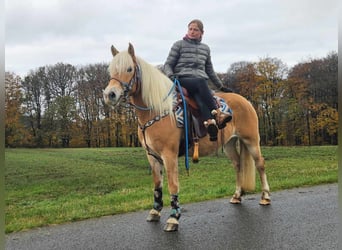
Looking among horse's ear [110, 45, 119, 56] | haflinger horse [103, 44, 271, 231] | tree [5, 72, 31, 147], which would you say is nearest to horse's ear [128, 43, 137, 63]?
haflinger horse [103, 44, 271, 231]

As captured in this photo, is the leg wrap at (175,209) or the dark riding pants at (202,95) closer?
the leg wrap at (175,209)

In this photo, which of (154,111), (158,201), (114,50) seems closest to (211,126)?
(154,111)

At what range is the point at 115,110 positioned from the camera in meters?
34.6

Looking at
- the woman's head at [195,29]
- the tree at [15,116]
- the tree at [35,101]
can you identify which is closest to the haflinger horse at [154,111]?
the woman's head at [195,29]

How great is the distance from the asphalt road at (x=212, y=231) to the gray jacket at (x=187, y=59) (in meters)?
2.31

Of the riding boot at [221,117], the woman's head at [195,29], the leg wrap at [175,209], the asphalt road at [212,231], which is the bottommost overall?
the asphalt road at [212,231]

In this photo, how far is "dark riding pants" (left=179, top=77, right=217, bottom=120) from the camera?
18.0 feet

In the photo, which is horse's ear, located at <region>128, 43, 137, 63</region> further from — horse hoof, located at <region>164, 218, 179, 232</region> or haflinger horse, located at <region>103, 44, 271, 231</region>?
horse hoof, located at <region>164, 218, 179, 232</region>

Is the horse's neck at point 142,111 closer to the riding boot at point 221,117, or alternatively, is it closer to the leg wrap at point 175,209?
the riding boot at point 221,117

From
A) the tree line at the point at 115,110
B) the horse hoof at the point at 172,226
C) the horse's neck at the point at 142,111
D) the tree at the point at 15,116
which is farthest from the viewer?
the tree line at the point at 115,110

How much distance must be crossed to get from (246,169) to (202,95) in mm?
2093

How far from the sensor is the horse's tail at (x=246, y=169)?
22.1ft

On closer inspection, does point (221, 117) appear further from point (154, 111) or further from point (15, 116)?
point (15, 116)

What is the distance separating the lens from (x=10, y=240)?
466 centimetres
